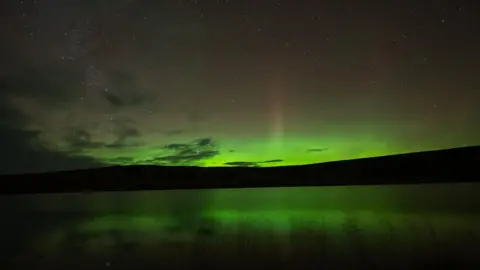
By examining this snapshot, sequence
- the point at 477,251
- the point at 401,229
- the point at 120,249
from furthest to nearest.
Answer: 1. the point at 401,229
2. the point at 120,249
3. the point at 477,251

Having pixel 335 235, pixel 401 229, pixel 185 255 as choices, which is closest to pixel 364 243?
pixel 335 235

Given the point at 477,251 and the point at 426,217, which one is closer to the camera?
the point at 477,251

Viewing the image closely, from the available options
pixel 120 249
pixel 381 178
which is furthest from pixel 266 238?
pixel 381 178

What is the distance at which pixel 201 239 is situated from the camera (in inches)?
531

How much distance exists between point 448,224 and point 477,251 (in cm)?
541

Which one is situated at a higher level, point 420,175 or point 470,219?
point 420,175

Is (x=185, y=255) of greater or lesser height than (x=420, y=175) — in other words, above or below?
below

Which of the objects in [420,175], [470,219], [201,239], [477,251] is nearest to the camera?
[477,251]

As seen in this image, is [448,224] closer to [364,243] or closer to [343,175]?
[364,243]

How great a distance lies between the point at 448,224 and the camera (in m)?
15.8

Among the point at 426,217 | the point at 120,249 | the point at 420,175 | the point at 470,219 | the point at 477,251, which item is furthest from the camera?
the point at 420,175

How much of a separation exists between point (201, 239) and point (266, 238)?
5.36 ft

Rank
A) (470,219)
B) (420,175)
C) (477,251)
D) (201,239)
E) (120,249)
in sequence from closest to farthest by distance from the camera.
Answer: (477,251) < (120,249) < (201,239) < (470,219) < (420,175)

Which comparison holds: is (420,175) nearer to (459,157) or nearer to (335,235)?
(459,157)
